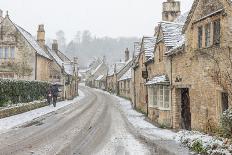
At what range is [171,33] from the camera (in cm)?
2320

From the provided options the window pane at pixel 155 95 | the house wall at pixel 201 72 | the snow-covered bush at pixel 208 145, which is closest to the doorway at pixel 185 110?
the house wall at pixel 201 72

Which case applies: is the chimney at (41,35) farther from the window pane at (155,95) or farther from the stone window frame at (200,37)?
the stone window frame at (200,37)

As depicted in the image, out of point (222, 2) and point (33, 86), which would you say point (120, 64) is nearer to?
point (33, 86)

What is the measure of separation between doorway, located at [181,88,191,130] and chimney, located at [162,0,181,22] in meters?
13.2

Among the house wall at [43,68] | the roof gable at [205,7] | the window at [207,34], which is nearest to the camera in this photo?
the roof gable at [205,7]

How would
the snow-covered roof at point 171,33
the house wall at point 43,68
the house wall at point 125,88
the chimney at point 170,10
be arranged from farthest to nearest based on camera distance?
the house wall at point 125,88
the house wall at point 43,68
the chimney at point 170,10
the snow-covered roof at point 171,33

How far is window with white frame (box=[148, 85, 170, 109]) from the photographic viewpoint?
73.8ft

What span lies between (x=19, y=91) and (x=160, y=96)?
1364 cm

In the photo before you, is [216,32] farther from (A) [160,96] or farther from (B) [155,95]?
(B) [155,95]

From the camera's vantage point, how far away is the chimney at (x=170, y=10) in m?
33.4

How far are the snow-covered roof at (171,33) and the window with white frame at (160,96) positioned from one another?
9.05 feet

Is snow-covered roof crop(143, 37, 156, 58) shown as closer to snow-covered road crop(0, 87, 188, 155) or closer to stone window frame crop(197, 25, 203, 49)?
snow-covered road crop(0, 87, 188, 155)

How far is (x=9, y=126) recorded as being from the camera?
829 inches

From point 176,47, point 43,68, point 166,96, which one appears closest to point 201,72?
point 176,47
